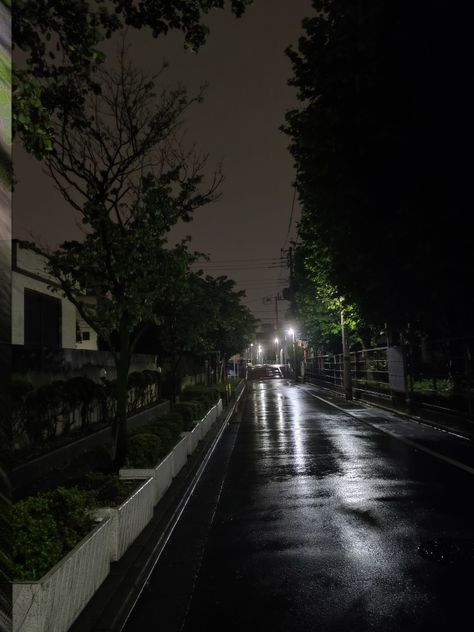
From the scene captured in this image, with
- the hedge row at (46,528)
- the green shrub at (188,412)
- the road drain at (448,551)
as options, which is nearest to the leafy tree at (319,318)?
the green shrub at (188,412)

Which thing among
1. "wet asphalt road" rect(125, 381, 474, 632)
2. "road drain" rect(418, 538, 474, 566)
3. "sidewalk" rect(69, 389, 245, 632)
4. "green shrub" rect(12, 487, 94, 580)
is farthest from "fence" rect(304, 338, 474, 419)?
"green shrub" rect(12, 487, 94, 580)

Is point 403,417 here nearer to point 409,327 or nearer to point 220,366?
point 409,327

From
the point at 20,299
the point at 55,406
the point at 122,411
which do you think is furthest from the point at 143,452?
the point at 20,299

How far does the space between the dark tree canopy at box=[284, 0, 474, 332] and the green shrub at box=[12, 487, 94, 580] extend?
387 inches

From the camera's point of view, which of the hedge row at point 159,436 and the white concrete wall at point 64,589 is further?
the hedge row at point 159,436

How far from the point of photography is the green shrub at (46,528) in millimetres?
3988

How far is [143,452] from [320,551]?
3.74 meters

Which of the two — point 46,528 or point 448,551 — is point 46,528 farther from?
point 448,551

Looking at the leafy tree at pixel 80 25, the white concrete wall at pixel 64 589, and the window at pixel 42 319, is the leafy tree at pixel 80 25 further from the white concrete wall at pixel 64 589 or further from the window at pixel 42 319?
the window at pixel 42 319

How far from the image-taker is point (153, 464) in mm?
8375

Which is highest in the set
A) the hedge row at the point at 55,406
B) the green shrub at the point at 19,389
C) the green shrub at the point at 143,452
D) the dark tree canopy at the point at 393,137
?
the dark tree canopy at the point at 393,137

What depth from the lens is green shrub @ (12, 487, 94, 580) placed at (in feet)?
13.1

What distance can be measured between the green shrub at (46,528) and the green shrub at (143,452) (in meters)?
2.82

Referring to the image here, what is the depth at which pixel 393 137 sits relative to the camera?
11.7 meters
